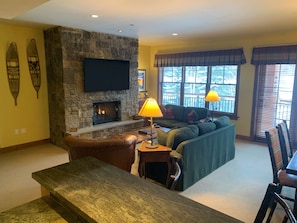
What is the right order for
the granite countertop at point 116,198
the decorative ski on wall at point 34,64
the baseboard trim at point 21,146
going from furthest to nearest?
1. the decorative ski on wall at point 34,64
2. the baseboard trim at point 21,146
3. the granite countertop at point 116,198

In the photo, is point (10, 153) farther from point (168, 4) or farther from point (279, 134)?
point (279, 134)

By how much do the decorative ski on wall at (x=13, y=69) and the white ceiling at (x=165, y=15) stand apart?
72cm

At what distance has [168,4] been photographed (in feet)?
10.6

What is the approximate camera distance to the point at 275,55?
207 inches

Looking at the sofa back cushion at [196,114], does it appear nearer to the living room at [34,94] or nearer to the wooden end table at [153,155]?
the living room at [34,94]

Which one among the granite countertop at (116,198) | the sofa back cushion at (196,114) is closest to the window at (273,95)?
the sofa back cushion at (196,114)

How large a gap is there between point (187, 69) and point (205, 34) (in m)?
1.72

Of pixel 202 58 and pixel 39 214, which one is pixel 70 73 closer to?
pixel 202 58

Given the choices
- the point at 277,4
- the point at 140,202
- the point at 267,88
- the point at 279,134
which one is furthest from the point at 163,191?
the point at 267,88

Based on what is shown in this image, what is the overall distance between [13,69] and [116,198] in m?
4.70

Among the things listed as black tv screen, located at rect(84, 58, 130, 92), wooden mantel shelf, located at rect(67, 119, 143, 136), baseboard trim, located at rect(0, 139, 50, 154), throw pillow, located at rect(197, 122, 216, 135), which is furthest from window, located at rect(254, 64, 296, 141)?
baseboard trim, located at rect(0, 139, 50, 154)

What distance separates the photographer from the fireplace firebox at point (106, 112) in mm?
5812

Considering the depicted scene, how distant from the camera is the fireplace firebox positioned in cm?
581

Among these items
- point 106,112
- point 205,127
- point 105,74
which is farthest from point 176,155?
point 106,112
